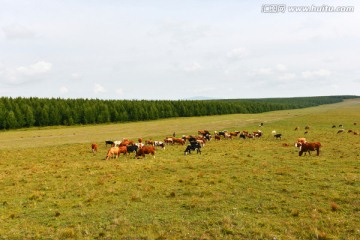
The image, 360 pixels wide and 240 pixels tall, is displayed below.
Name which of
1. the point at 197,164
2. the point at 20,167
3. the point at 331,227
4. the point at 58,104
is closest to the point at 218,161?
the point at 197,164

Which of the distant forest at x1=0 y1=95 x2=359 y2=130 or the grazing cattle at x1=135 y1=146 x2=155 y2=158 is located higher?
the distant forest at x1=0 y1=95 x2=359 y2=130

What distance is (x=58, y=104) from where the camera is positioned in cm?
9494

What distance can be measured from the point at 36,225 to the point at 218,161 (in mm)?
14827

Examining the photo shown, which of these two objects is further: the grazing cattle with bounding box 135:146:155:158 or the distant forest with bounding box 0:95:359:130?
the distant forest with bounding box 0:95:359:130

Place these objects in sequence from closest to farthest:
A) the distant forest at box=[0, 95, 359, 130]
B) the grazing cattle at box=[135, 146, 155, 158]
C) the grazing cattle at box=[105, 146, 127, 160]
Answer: the grazing cattle at box=[135, 146, 155, 158] → the grazing cattle at box=[105, 146, 127, 160] → the distant forest at box=[0, 95, 359, 130]

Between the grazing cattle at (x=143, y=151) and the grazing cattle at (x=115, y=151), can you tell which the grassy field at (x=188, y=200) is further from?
the grazing cattle at (x=143, y=151)

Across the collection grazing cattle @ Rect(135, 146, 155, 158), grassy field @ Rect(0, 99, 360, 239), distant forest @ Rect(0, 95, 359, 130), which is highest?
distant forest @ Rect(0, 95, 359, 130)

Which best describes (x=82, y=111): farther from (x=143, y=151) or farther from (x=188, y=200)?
(x=188, y=200)

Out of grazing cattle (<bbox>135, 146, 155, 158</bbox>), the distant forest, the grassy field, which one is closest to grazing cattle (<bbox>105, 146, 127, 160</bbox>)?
grazing cattle (<bbox>135, 146, 155, 158</bbox>)

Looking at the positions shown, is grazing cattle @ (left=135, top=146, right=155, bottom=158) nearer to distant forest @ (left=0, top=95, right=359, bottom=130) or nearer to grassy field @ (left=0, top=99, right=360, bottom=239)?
grassy field @ (left=0, top=99, right=360, bottom=239)

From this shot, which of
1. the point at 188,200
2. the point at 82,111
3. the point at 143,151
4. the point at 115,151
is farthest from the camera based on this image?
the point at 82,111

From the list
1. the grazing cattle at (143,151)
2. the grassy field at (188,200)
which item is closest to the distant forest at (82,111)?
the grazing cattle at (143,151)

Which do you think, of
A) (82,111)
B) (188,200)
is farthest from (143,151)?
(82,111)

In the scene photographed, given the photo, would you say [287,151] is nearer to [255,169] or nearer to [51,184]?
Result: [255,169]
